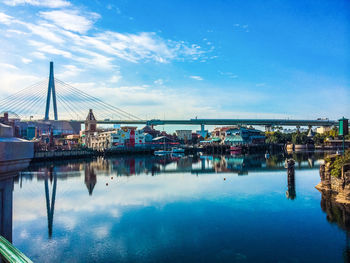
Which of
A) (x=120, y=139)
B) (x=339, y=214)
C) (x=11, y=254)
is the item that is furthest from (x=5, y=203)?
(x=120, y=139)

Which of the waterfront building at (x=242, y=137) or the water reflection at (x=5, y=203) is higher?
the waterfront building at (x=242, y=137)

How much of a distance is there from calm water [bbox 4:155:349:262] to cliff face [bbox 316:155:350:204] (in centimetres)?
87

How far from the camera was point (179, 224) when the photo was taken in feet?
50.5

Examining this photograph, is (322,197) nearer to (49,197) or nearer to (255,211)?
(255,211)

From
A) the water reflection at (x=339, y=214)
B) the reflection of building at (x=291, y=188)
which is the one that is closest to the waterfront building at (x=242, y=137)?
the reflection of building at (x=291, y=188)

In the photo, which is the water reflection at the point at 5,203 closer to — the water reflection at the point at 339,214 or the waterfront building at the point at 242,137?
the water reflection at the point at 339,214

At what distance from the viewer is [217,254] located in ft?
37.4

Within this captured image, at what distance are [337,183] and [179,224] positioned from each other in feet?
43.3

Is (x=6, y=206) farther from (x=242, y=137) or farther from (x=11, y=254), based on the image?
(x=242, y=137)

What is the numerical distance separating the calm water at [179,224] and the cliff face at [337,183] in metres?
0.87

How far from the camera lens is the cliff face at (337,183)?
18.2m

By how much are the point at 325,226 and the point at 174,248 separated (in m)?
8.58

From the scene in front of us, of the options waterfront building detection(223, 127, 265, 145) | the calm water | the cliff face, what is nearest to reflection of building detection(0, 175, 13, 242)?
the calm water

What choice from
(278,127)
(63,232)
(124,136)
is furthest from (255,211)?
(278,127)
